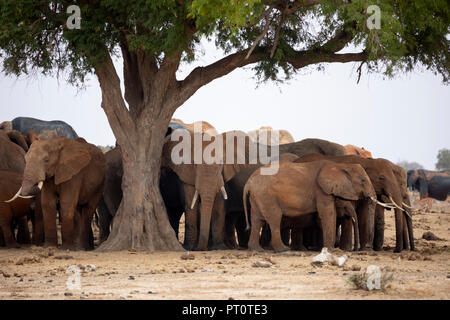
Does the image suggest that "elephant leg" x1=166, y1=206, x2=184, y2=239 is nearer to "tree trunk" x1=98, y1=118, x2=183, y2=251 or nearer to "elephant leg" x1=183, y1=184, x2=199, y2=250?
"elephant leg" x1=183, y1=184, x2=199, y2=250

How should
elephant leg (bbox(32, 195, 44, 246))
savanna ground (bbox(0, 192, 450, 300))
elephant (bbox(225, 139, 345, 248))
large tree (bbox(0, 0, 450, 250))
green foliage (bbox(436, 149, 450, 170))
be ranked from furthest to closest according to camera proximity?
green foliage (bbox(436, 149, 450, 170))
elephant (bbox(225, 139, 345, 248))
elephant leg (bbox(32, 195, 44, 246))
large tree (bbox(0, 0, 450, 250))
savanna ground (bbox(0, 192, 450, 300))

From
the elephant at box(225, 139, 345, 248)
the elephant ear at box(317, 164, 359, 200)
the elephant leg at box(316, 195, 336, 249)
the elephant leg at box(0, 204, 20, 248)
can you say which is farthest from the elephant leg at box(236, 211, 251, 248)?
the elephant leg at box(0, 204, 20, 248)

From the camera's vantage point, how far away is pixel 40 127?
80.7 feet

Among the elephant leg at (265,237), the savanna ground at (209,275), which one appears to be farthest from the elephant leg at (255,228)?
the elephant leg at (265,237)

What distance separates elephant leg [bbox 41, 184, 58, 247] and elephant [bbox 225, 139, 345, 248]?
376cm

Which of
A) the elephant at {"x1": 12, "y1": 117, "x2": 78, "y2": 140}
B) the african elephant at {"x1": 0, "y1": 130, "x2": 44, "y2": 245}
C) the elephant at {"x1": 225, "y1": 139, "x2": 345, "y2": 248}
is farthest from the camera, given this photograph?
the elephant at {"x1": 12, "y1": 117, "x2": 78, "y2": 140}

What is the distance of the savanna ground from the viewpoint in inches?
345

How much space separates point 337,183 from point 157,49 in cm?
403

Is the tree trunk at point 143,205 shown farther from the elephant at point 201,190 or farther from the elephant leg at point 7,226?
the elephant leg at point 7,226

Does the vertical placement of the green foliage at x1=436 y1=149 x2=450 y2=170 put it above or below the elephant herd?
above

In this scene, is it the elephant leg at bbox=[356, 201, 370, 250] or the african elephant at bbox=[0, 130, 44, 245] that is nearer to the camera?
the elephant leg at bbox=[356, 201, 370, 250]

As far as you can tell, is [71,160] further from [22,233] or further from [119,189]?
[119,189]
